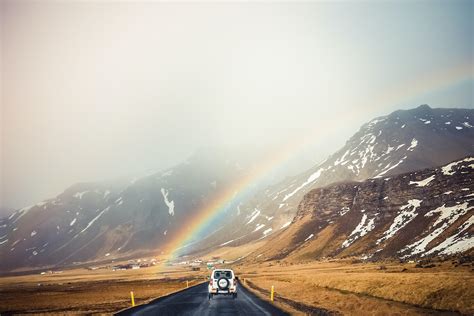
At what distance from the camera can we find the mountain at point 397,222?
4063 inches

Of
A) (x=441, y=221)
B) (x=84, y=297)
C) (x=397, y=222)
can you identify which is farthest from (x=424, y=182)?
(x=84, y=297)

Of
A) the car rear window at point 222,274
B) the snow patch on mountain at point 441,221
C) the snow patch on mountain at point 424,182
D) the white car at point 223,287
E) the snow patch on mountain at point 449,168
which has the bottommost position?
the snow patch on mountain at point 441,221

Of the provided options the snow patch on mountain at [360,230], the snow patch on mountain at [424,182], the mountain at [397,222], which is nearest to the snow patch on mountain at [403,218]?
the mountain at [397,222]

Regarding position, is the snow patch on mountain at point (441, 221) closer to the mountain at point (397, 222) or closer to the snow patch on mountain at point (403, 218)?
the mountain at point (397, 222)

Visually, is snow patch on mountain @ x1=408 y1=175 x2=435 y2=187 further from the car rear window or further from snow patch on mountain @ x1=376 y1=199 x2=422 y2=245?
the car rear window

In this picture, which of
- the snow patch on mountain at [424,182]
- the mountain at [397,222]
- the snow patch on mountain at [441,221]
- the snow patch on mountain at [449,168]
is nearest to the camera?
the snow patch on mountain at [441,221]

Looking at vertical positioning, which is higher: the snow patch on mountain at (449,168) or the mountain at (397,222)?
the snow patch on mountain at (449,168)

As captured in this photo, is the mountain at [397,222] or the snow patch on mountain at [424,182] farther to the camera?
the snow patch on mountain at [424,182]

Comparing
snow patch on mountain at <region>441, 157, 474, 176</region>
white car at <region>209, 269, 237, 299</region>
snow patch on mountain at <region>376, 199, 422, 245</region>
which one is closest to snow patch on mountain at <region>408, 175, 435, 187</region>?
snow patch on mountain at <region>441, 157, 474, 176</region>

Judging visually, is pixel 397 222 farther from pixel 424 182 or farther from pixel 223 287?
pixel 223 287

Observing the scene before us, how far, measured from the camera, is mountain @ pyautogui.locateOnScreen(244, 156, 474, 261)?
103 metres

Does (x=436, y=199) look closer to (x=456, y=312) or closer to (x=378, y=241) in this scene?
(x=378, y=241)

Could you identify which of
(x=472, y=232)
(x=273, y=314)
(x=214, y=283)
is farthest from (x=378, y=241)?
(x=273, y=314)

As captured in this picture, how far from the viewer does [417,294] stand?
94.6 ft
